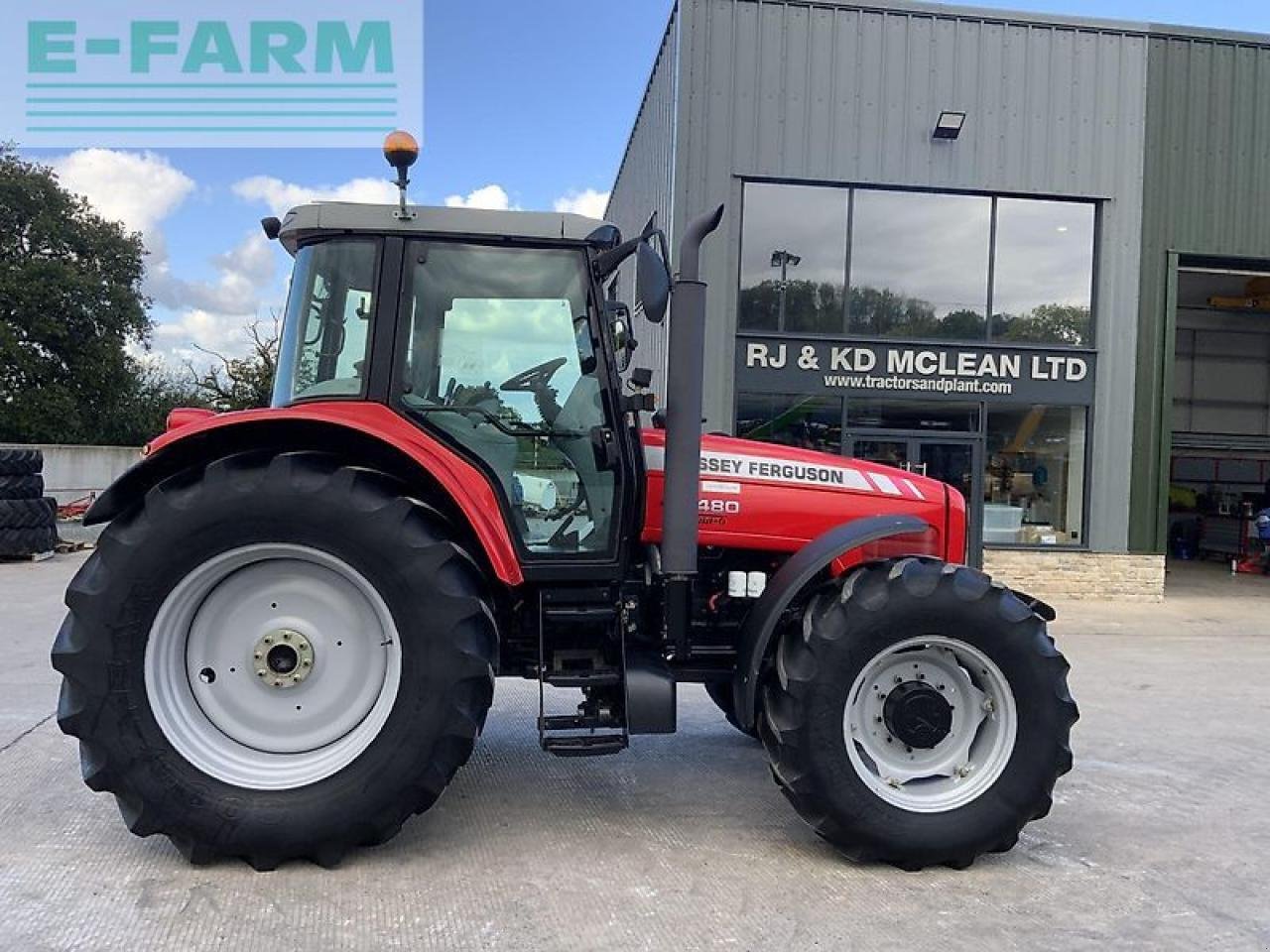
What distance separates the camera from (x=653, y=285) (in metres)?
3.22

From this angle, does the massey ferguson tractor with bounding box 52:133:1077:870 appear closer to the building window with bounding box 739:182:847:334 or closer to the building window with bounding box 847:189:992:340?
the building window with bounding box 739:182:847:334

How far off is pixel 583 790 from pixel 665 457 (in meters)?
1.61

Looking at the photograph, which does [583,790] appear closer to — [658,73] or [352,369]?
[352,369]

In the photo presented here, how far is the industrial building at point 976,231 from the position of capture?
427 inches

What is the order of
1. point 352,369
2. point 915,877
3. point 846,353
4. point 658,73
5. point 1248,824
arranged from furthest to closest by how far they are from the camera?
point 658,73
point 846,353
point 1248,824
point 352,369
point 915,877

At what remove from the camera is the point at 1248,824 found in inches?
161

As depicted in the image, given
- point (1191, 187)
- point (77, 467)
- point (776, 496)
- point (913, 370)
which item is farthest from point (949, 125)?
point (77, 467)

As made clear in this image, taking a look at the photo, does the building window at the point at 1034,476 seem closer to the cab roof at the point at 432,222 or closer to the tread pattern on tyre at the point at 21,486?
the cab roof at the point at 432,222

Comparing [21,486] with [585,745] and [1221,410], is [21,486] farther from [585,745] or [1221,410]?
[1221,410]

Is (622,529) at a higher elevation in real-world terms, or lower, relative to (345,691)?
higher

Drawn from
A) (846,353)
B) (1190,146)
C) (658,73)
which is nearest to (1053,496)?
(846,353)

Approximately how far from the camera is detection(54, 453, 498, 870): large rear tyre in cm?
321

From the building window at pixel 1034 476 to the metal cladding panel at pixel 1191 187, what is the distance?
2.31ft

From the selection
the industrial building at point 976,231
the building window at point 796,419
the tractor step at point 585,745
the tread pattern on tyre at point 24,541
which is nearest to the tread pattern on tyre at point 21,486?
the tread pattern on tyre at point 24,541
